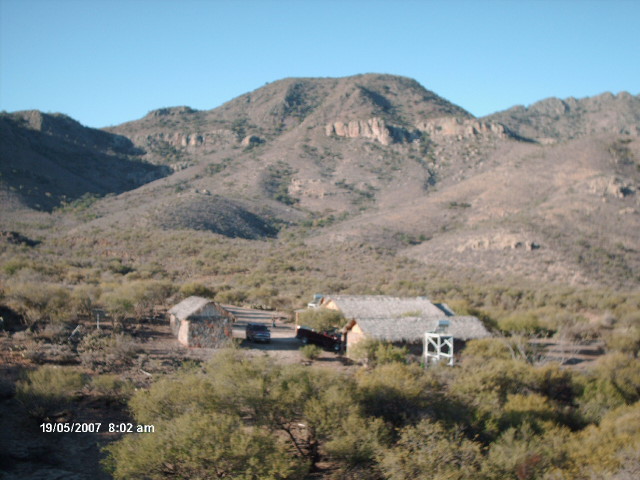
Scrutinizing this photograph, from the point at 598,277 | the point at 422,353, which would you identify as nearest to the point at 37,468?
the point at 422,353

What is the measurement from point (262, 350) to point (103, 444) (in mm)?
9970

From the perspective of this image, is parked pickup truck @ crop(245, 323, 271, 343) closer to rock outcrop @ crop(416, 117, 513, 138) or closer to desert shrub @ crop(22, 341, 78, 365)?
desert shrub @ crop(22, 341, 78, 365)

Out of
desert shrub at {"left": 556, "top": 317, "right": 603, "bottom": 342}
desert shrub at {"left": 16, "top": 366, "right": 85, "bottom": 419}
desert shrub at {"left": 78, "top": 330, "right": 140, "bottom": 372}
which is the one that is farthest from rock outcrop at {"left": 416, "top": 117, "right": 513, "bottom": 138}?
desert shrub at {"left": 16, "top": 366, "right": 85, "bottom": 419}

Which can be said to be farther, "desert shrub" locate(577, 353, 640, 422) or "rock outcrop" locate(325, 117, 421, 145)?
"rock outcrop" locate(325, 117, 421, 145)

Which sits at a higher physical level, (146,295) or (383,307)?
(146,295)

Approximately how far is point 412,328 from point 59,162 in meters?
87.2

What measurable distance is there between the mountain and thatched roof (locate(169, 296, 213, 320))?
107 ft

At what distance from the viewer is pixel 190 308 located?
873 inches

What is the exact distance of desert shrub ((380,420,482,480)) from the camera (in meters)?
10.0

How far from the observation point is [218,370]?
44.2ft

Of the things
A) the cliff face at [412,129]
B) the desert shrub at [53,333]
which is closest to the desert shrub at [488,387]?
the desert shrub at [53,333]

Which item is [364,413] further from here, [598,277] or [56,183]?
[56,183]

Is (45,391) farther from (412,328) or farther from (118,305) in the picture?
(412,328)

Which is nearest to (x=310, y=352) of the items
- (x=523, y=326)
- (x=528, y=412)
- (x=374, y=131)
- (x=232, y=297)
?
(x=528, y=412)
